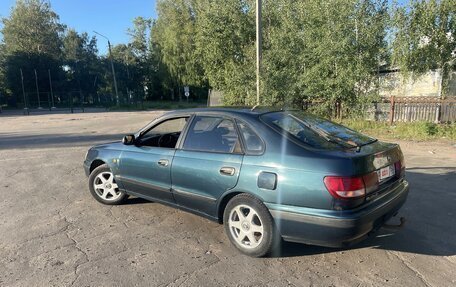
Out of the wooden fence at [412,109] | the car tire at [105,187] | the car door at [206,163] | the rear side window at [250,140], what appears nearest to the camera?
the rear side window at [250,140]

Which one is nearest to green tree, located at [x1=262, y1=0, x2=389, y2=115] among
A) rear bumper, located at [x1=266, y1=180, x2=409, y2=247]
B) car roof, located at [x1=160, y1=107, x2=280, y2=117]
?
car roof, located at [x1=160, y1=107, x2=280, y2=117]

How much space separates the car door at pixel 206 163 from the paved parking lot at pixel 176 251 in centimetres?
52

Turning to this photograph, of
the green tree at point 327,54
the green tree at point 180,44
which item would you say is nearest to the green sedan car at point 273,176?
the green tree at point 327,54

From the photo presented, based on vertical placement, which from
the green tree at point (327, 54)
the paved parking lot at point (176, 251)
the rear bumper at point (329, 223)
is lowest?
the paved parking lot at point (176, 251)

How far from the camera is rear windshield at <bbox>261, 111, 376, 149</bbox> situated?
351 centimetres

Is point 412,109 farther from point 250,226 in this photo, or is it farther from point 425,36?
point 250,226

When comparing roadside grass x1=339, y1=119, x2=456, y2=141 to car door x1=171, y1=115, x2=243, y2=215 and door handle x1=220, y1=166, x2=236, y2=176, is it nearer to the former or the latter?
car door x1=171, y1=115, x2=243, y2=215

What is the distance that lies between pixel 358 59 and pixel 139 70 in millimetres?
49337

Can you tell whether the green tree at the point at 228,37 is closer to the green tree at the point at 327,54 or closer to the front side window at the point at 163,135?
the green tree at the point at 327,54

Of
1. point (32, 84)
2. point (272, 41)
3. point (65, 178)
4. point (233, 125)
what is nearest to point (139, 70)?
point (32, 84)

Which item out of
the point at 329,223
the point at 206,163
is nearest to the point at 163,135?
the point at 206,163

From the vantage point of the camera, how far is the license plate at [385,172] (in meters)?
3.37

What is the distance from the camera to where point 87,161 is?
546 cm

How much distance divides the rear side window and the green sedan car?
0.01 meters
